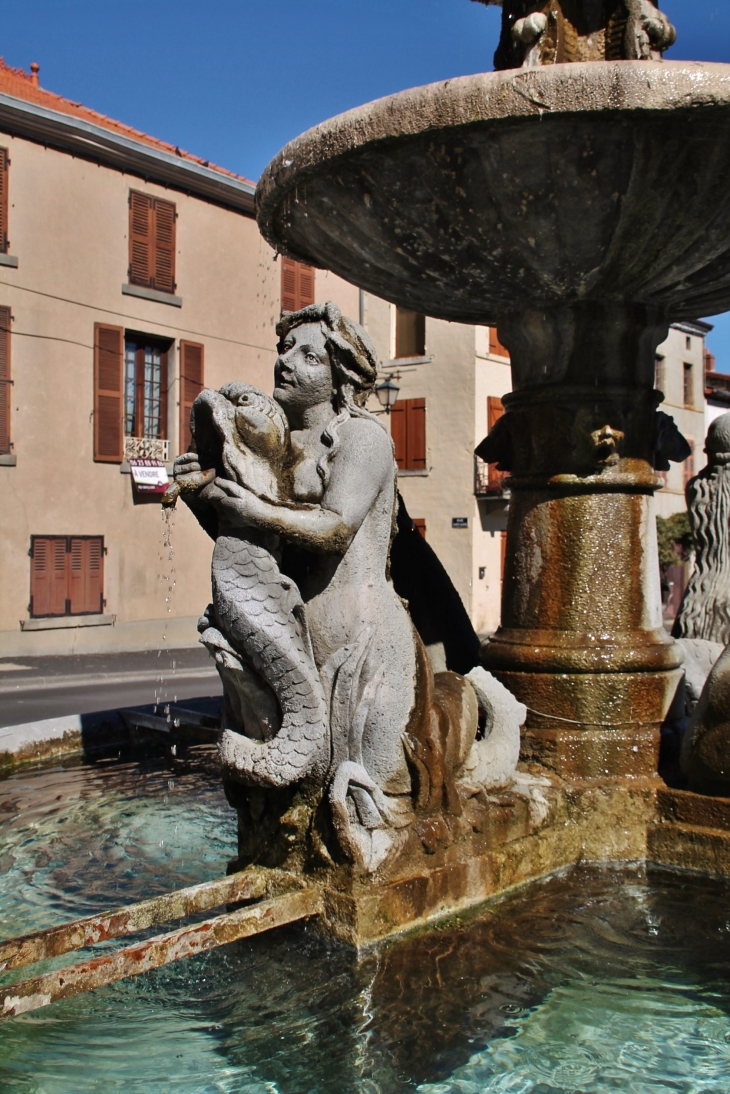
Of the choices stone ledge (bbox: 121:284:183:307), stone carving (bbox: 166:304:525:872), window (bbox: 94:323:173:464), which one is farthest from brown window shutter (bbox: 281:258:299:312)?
stone carving (bbox: 166:304:525:872)

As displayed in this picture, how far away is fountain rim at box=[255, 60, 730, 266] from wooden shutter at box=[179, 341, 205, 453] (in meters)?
18.7

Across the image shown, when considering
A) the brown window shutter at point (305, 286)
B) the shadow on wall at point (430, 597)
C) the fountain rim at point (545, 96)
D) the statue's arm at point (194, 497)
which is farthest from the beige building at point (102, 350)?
the fountain rim at point (545, 96)

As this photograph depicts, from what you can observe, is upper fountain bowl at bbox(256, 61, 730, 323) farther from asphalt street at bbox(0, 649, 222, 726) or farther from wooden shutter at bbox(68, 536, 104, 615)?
wooden shutter at bbox(68, 536, 104, 615)

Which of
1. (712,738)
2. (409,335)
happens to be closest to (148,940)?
(712,738)

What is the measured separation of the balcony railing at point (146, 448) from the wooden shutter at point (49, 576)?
2263mm

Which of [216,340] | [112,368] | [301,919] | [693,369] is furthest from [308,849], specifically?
[693,369]

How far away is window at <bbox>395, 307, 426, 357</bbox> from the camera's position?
91.5ft

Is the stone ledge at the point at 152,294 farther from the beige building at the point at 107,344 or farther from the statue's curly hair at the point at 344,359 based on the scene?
the statue's curly hair at the point at 344,359

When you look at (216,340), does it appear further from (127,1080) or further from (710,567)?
(127,1080)

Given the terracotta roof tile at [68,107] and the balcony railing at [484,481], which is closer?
the terracotta roof tile at [68,107]

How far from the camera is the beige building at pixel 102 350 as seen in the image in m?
19.6

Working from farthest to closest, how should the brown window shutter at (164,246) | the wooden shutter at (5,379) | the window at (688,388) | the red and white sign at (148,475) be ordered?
the window at (688,388)
the brown window shutter at (164,246)
the red and white sign at (148,475)
the wooden shutter at (5,379)

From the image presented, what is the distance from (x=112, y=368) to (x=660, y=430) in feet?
58.1

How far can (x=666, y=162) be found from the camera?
3541 millimetres
